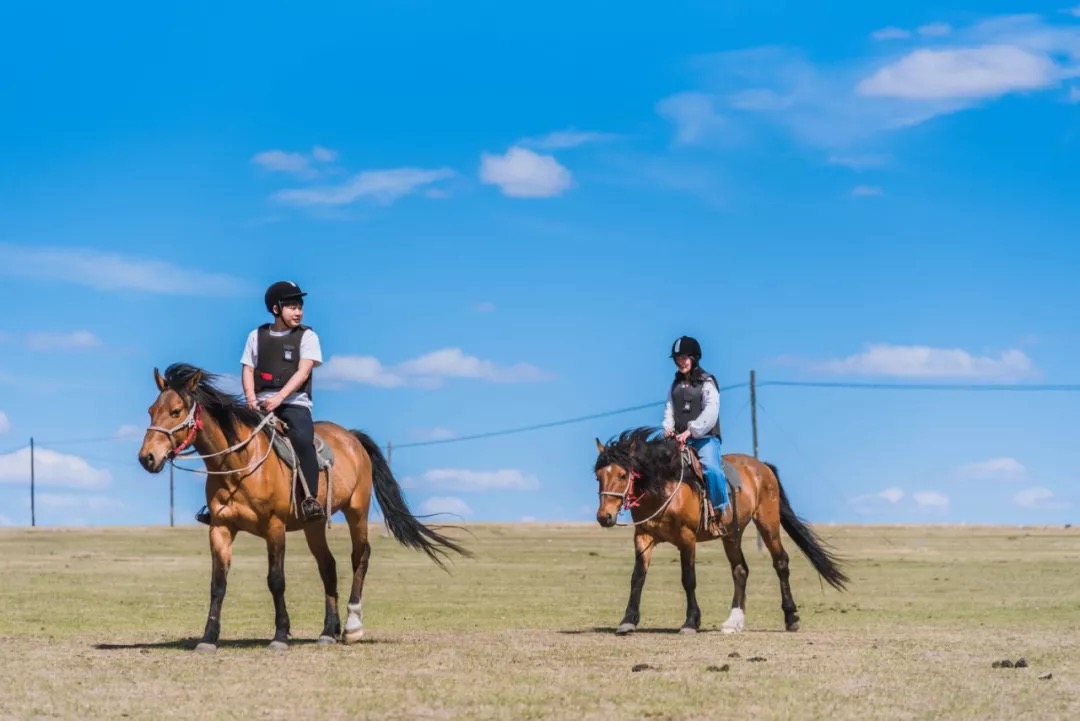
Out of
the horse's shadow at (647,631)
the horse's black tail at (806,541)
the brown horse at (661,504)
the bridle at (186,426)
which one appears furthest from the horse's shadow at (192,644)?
the horse's black tail at (806,541)

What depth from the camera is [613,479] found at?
15539mm

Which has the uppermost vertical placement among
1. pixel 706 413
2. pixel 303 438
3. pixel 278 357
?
pixel 278 357

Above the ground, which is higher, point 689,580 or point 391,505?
point 391,505

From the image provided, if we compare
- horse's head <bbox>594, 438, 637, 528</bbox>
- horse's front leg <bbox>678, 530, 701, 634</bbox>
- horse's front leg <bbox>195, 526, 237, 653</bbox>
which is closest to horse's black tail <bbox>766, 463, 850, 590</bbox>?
horse's front leg <bbox>678, 530, 701, 634</bbox>

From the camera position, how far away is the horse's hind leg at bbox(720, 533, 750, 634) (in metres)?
16.5

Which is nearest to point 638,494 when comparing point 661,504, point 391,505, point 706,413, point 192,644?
point 661,504

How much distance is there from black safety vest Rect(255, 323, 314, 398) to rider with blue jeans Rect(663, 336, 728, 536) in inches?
181

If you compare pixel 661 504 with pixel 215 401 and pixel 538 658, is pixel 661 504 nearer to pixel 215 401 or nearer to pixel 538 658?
pixel 538 658

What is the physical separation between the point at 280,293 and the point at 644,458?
14.9ft

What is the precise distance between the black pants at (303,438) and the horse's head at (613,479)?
3163 millimetres

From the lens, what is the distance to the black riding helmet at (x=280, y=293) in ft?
46.5

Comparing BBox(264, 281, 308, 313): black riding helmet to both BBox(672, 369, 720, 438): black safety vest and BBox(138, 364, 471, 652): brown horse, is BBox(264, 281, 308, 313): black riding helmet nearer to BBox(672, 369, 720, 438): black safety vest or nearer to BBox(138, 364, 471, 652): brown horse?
BBox(138, 364, 471, 652): brown horse

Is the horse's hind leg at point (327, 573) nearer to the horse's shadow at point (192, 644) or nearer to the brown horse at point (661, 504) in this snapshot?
the horse's shadow at point (192, 644)

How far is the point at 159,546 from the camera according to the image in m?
61.2
